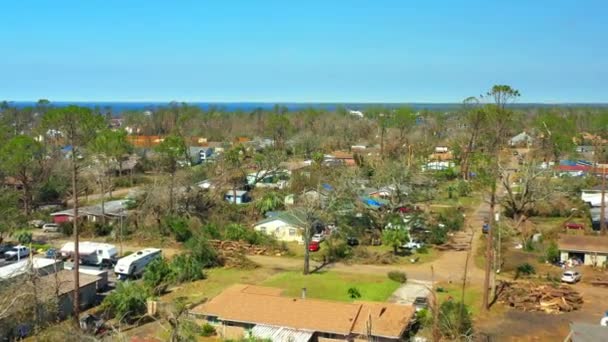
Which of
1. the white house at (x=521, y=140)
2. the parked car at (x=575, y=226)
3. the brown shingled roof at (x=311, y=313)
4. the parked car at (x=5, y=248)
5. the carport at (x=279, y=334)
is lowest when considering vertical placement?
the parked car at (x=5, y=248)

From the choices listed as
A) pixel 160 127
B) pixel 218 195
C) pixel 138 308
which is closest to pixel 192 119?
pixel 160 127

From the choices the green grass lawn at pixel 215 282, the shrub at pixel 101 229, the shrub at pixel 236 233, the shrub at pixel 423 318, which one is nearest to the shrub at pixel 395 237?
the green grass lawn at pixel 215 282

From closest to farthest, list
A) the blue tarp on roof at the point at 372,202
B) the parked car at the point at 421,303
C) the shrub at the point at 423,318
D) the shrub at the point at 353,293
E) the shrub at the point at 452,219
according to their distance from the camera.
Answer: the shrub at the point at 423,318 < the parked car at the point at 421,303 < the shrub at the point at 353,293 < the shrub at the point at 452,219 < the blue tarp on roof at the point at 372,202

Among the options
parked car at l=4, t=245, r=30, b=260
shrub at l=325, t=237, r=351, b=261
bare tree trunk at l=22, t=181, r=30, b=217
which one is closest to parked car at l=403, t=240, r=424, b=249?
shrub at l=325, t=237, r=351, b=261

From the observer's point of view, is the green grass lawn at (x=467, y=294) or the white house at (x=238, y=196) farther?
the white house at (x=238, y=196)

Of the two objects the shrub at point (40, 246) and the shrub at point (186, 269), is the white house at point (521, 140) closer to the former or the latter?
the shrub at point (186, 269)
